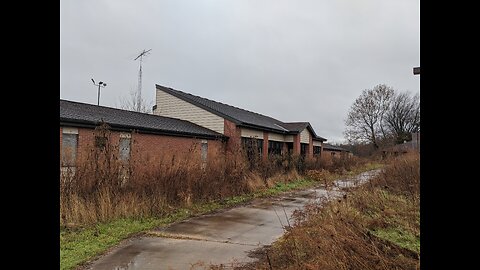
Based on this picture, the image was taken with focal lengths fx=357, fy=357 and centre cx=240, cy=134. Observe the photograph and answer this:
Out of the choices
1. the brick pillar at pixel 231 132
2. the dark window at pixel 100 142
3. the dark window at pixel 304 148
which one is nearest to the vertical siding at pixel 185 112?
the brick pillar at pixel 231 132

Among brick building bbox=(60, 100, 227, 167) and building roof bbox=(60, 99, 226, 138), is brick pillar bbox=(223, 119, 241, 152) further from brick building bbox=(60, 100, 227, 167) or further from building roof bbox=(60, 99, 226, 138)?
building roof bbox=(60, 99, 226, 138)

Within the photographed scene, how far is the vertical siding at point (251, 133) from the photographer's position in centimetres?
2172

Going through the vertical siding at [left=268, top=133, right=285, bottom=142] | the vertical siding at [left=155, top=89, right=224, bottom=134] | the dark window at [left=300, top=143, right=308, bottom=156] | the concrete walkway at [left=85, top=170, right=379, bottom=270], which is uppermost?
the vertical siding at [left=155, top=89, right=224, bottom=134]

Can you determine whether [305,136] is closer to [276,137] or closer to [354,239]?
[276,137]

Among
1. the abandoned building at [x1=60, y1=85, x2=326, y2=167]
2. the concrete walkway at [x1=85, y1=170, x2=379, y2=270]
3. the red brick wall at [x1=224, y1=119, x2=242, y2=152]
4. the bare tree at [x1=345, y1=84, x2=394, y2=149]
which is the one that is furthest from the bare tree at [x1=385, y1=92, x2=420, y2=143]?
the concrete walkway at [x1=85, y1=170, x2=379, y2=270]

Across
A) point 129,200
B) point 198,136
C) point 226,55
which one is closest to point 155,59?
point 226,55

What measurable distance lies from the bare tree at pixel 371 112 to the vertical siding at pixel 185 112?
35015 mm

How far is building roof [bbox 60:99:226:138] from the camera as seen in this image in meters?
12.8

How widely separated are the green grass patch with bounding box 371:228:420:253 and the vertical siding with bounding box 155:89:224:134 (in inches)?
629

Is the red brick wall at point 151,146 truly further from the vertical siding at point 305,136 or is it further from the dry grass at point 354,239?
the vertical siding at point 305,136

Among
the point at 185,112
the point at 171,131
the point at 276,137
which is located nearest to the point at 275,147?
the point at 276,137

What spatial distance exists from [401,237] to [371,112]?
4892 centimetres
